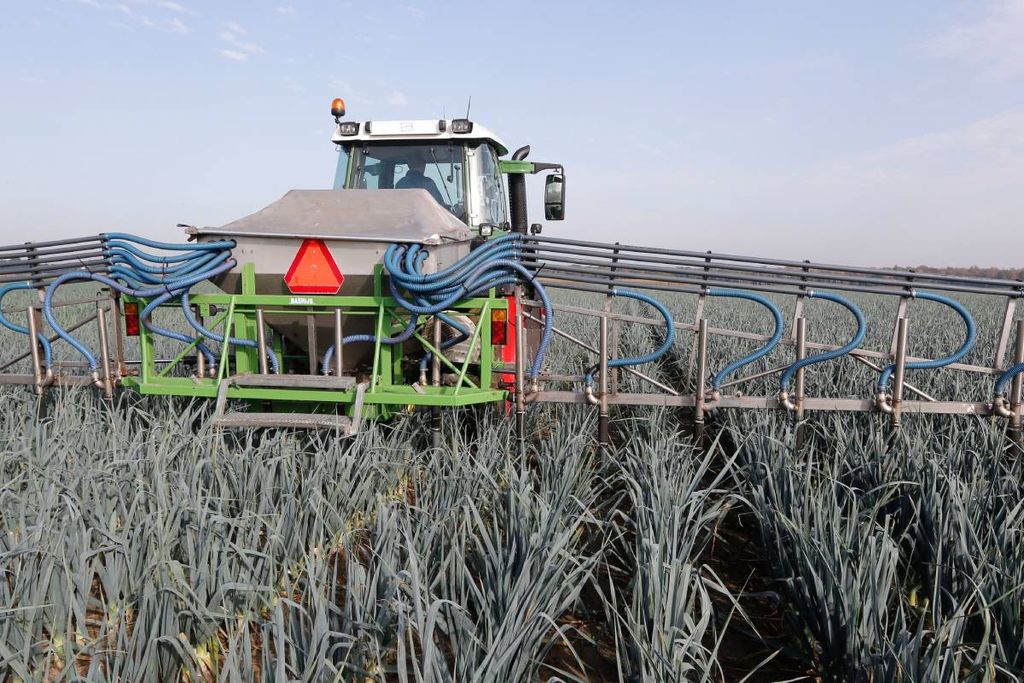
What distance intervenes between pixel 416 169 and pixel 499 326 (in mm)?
2112

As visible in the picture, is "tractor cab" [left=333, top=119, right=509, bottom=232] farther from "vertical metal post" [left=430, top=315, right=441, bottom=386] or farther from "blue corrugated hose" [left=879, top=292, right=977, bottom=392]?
"blue corrugated hose" [left=879, top=292, right=977, bottom=392]

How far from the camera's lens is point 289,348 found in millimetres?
4758

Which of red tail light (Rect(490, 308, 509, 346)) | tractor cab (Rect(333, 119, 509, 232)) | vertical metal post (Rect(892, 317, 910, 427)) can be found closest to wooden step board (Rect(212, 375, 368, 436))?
red tail light (Rect(490, 308, 509, 346))

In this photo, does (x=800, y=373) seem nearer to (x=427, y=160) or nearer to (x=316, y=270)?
(x=316, y=270)

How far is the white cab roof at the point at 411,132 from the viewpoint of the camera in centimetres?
547

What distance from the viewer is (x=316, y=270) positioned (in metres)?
4.04

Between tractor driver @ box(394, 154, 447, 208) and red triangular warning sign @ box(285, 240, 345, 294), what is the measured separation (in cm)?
175

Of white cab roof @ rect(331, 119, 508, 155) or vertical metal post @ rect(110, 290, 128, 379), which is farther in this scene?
white cab roof @ rect(331, 119, 508, 155)

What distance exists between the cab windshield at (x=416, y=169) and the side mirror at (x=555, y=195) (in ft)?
2.87

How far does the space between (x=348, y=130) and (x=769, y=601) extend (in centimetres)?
446

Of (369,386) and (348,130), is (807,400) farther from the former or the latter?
(348,130)

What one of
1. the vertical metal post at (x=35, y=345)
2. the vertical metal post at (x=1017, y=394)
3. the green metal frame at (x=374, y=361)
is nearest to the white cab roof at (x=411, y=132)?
the green metal frame at (x=374, y=361)

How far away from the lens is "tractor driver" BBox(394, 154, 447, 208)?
18.5 ft

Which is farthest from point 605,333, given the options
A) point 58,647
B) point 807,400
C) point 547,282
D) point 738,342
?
point 738,342
